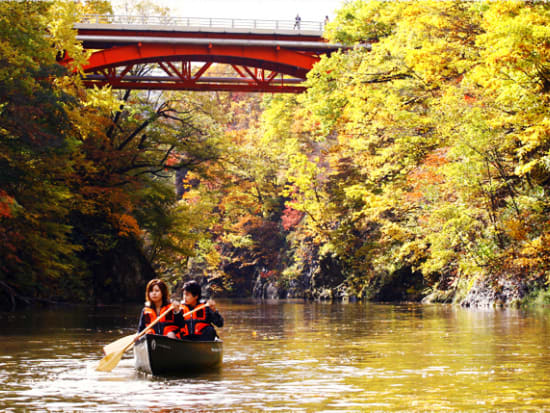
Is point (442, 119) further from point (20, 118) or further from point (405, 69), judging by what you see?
point (20, 118)

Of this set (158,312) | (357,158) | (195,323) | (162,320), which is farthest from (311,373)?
(357,158)

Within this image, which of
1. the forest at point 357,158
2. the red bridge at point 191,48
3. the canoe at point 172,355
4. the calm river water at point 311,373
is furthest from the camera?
the red bridge at point 191,48

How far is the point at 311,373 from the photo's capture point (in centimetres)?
1059

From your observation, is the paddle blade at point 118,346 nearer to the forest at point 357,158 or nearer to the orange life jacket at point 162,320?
the orange life jacket at point 162,320

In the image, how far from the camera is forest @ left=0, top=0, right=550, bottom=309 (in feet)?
74.6

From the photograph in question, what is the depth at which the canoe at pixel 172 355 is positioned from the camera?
33.0 ft

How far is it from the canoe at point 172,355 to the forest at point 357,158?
454 inches

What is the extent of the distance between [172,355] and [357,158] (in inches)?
1027

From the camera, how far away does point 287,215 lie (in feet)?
179

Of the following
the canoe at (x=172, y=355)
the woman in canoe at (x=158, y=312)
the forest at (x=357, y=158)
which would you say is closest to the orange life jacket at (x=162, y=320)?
the woman in canoe at (x=158, y=312)

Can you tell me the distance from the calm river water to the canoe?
20 cm

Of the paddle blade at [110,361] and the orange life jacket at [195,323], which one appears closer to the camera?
the paddle blade at [110,361]

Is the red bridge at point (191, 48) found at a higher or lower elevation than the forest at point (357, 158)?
higher

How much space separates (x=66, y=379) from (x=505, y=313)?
16.2m
